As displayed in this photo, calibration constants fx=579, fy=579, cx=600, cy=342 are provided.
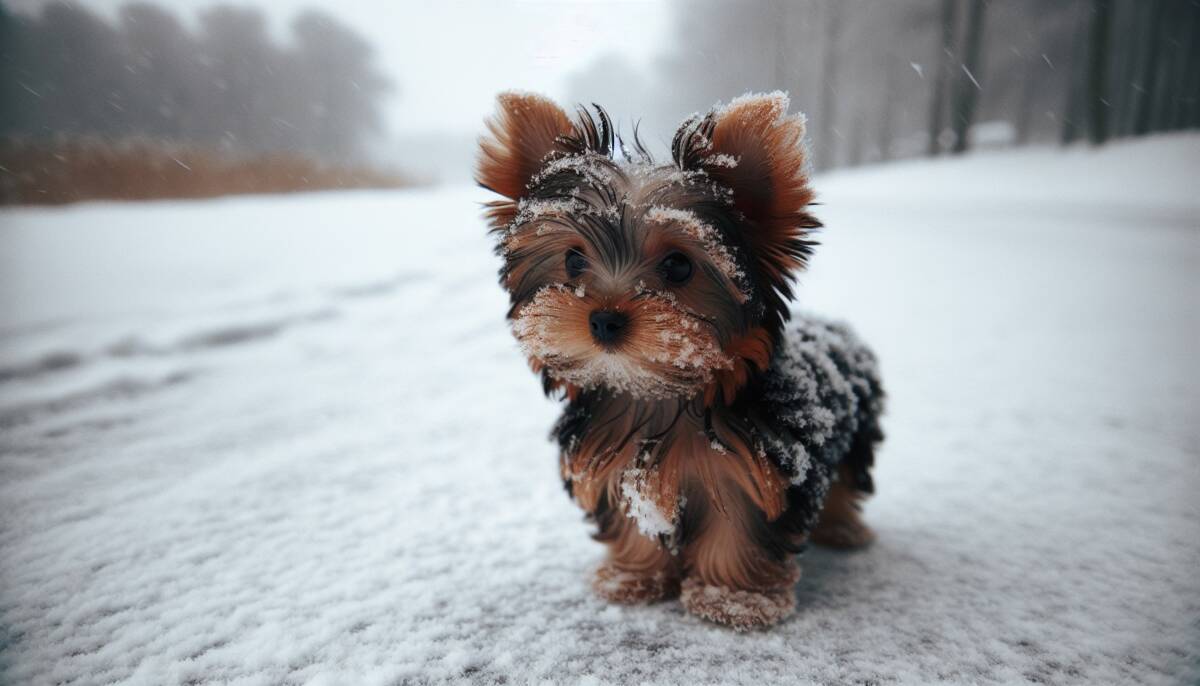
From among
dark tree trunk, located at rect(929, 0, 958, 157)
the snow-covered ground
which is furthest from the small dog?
dark tree trunk, located at rect(929, 0, 958, 157)

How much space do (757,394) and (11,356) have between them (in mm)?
4835

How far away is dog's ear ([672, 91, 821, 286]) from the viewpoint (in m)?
1.62

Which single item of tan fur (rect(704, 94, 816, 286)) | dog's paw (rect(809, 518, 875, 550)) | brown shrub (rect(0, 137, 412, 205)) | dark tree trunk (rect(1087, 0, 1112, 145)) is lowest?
dog's paw (rect(809, 518, 875, 550))

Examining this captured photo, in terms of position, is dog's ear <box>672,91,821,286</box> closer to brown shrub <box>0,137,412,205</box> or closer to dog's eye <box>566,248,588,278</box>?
dog's eye <box>566,248,588,278</box>

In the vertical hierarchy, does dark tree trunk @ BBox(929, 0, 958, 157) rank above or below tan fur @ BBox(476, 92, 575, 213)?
above

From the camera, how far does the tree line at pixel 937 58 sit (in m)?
15.4

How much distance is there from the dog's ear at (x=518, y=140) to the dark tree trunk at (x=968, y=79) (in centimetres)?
1452

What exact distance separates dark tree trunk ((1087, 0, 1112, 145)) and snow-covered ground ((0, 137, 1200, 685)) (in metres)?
6.38

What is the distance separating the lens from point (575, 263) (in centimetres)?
170

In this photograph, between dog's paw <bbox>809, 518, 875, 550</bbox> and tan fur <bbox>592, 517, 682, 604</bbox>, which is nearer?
tan fur <bbox>592, 517, 682, 604</bbox>

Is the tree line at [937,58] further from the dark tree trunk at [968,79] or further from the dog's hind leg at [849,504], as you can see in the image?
the dog's hind leg at [849,504]

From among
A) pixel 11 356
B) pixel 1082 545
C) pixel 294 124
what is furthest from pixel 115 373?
pixel 294 124

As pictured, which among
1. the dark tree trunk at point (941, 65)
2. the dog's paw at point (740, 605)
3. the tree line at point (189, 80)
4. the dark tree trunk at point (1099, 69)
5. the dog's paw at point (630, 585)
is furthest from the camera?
the dark tree trunk at point (941, 65)

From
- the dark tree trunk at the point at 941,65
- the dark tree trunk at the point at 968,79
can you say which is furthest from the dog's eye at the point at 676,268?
the dark tree trunk at the point at 941,65
